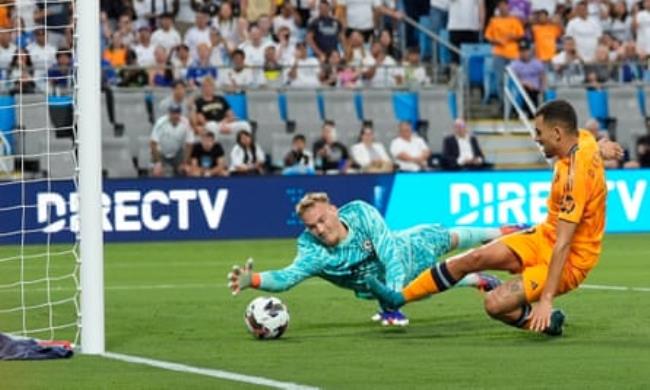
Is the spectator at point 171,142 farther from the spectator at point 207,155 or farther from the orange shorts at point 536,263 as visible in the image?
the orange shorts at point 536,263

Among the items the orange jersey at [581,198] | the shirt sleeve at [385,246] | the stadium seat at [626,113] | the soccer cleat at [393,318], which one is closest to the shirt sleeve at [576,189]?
the orange jersey at [581,198]

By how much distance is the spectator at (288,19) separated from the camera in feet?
95.3

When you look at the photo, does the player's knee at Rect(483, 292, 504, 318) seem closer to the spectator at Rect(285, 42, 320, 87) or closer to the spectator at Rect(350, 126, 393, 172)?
the spectator at Rect(350, 126, 393, 172)

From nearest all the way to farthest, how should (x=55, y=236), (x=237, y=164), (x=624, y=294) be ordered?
(x=624, y=294), (x=55, y=236), (x=237, y=164)

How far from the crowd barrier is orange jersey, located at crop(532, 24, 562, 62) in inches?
199

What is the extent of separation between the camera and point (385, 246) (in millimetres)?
12812

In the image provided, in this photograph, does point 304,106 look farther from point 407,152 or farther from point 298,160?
point 298,160

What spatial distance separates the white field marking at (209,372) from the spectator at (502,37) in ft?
61.7

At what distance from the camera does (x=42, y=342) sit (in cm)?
1165

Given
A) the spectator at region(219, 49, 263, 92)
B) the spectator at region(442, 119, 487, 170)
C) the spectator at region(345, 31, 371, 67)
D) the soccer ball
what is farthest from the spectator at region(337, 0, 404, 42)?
the soccer ball

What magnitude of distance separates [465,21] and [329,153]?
15.7 ft

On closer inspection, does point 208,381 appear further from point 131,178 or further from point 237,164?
→ point 237,164

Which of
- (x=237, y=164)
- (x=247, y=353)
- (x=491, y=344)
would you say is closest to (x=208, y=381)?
(x=247, y=353)

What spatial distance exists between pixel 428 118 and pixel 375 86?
102 centimetres
